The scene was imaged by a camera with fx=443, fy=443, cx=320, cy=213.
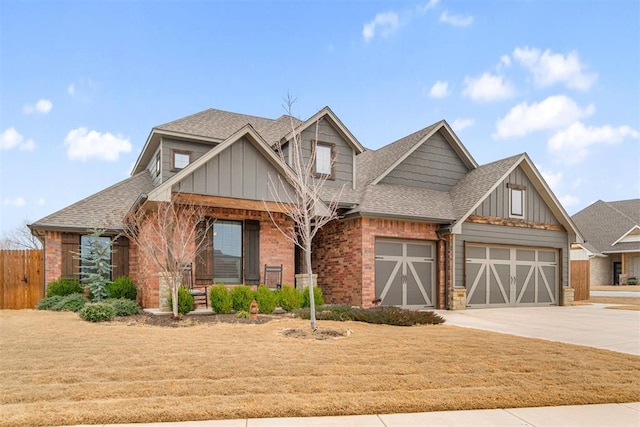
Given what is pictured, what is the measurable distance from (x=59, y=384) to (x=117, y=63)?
45.5ft

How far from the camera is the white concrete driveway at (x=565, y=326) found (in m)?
9.28

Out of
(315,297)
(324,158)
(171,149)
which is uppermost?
(171,149)

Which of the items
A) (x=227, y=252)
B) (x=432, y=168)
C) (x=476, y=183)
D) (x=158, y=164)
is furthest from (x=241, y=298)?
(x=476, y=183)

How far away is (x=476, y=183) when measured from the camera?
17516 millimetres

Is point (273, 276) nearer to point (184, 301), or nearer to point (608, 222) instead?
point (184, 301)

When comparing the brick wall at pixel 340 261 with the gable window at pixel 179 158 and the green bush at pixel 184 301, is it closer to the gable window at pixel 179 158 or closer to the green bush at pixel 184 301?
the green bush at pixel 184 301

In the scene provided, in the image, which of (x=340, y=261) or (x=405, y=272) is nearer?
(x=405, y=272)

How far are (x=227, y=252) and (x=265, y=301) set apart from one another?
2740 millimetres

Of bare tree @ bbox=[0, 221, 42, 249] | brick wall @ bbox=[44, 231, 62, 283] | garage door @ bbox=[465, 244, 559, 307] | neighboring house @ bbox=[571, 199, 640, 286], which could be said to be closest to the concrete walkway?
garage door @ bbox=[465, 244, 559, 307]

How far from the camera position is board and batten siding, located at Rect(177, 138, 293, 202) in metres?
12.7

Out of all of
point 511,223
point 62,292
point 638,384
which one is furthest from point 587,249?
point 62,292

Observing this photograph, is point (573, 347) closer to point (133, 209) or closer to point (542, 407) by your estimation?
point (542, 407)

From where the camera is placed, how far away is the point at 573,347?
8.14 metres

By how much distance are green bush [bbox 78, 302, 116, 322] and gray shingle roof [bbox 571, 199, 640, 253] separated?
1449 inches
